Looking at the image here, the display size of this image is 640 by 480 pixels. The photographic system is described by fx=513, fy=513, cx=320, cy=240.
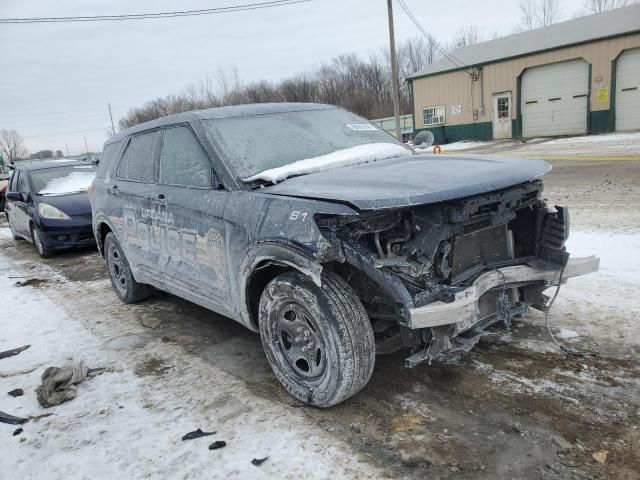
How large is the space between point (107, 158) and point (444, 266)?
4.24m

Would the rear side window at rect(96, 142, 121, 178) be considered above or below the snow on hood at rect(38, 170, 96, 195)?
above

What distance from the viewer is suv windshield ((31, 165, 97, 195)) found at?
918 cm

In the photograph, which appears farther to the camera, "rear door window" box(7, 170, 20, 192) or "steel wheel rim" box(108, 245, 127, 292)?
"rear door window" box(7, 170, 20, 192)

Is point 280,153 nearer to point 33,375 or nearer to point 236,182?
point 236,182

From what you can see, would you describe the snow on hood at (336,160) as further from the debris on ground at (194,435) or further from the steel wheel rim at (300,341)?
the debris on ground at (194,435)

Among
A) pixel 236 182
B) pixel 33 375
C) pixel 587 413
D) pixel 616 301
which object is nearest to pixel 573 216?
pixel 616 301

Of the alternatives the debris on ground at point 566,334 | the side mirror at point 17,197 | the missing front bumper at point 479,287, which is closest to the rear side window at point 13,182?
the side mirror at point 17,197

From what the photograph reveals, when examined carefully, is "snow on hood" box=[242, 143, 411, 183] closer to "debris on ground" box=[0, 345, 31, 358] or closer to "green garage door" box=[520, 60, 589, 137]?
"debris on ground" box=[0, 345, 31, 358]

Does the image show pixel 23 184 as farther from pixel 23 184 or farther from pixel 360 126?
pixel 360 126

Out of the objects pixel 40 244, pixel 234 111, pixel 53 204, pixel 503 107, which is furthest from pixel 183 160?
pixel 503 107

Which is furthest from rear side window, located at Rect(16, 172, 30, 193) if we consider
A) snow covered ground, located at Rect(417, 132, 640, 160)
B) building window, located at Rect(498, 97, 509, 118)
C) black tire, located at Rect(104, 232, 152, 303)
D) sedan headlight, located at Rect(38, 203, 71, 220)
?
building window, located at Rect(498, 97, 509, 118)

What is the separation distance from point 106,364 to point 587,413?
342cm

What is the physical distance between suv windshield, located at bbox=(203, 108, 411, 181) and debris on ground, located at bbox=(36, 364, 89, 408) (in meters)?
1.91

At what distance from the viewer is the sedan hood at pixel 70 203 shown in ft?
28.5
